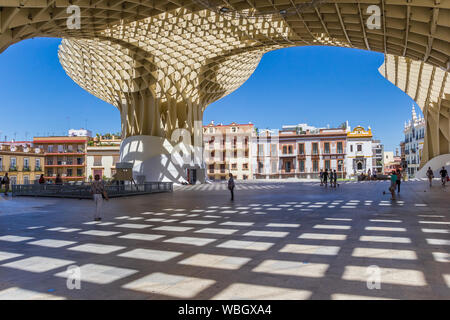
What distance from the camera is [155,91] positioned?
3738 cm

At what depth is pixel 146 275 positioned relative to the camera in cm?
491

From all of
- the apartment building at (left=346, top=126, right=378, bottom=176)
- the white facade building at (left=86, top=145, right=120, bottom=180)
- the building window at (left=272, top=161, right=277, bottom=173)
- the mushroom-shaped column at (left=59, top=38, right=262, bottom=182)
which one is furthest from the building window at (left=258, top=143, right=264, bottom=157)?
the white facade building at (left=86, top=145, right=120, bottom=180)

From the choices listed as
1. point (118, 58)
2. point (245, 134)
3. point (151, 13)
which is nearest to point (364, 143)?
point (245, 134)

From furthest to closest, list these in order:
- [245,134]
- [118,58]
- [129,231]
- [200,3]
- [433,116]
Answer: [245,134], [433,116], [118,58], [200,3], [129,231]

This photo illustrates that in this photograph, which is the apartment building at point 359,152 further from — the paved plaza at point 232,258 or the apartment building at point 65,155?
the paved plaza at point 232,258

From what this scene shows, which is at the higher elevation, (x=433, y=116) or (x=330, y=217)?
(x=433, y=116)

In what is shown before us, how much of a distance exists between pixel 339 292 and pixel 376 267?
141 centimetres

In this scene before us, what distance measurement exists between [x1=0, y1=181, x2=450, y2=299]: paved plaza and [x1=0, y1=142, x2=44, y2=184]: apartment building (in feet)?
178

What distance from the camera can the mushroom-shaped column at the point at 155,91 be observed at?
33.6 m

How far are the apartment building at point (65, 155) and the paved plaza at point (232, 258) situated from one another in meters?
64.6

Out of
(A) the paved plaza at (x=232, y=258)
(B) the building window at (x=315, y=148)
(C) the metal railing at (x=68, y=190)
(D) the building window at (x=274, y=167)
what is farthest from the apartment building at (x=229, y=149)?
(A) the paved plaza at (x=232, y=258)

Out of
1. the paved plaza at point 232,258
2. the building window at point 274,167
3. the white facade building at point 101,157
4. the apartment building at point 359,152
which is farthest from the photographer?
the building window at point 274,167

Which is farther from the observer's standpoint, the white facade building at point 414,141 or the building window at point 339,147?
the white facade building at point 414,141

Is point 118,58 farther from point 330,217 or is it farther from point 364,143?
point 364,143
